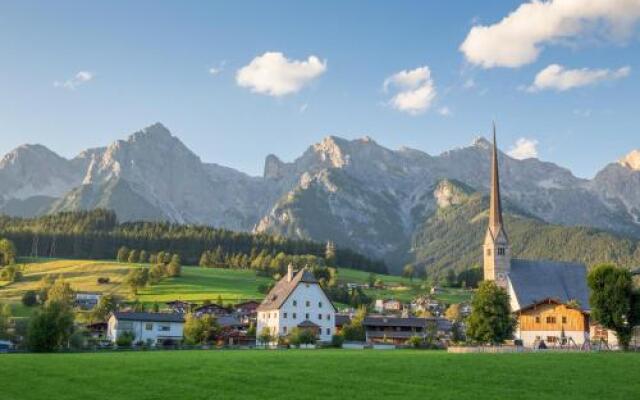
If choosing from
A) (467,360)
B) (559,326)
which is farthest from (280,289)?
(467,360)

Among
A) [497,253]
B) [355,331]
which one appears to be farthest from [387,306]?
[355,331]

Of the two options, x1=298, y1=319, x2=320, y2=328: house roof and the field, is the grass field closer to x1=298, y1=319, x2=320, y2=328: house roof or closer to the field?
x1=298, y1=319, x2=320, y2=328: house roof

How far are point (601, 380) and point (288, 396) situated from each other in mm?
17085

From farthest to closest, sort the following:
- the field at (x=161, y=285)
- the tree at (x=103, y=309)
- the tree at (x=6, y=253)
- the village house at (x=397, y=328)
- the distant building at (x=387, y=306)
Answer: the tree at (x=6, y=253), the distant building at (x=387, y=306), the field at (x=161, y=285), the tree at (x=103, y=309), the village house at (x=397, y=328)

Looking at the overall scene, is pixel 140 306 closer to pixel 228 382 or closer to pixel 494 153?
pixel 494 153

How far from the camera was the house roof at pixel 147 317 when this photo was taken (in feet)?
373

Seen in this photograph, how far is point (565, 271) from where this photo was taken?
12756 cm

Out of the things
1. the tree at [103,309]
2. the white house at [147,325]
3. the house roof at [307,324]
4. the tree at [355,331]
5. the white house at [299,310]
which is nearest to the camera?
the tree at [355,331]

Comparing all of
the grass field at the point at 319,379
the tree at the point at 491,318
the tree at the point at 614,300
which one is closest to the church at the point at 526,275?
the tree at the point at 491,318

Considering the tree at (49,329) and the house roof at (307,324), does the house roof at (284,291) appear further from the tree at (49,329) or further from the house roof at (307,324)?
the tree at (49,329)

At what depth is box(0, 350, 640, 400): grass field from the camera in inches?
1342

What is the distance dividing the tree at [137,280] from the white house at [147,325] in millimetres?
40407

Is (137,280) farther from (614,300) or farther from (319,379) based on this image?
(319,379)

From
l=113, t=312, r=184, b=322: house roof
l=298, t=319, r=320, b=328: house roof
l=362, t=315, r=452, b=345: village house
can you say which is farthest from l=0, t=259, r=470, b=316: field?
l=298, t=319, r=320, b=328: house roof
